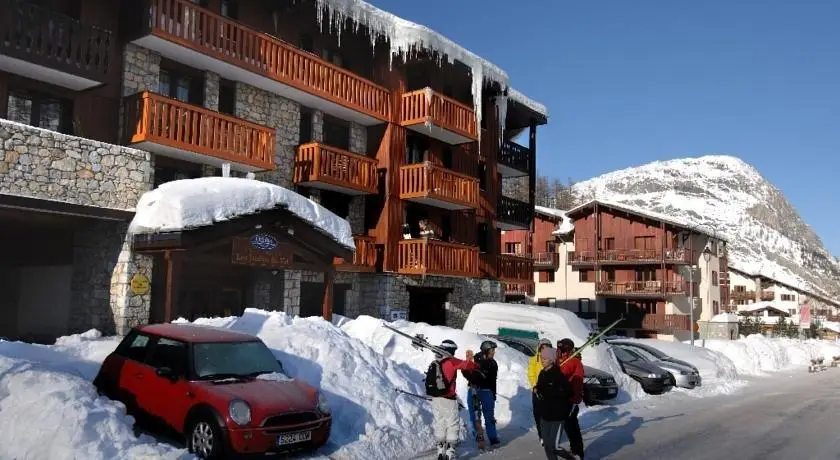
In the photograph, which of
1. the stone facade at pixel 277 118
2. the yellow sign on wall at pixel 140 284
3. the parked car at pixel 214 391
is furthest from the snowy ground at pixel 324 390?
the stone facade at pixel 277 118

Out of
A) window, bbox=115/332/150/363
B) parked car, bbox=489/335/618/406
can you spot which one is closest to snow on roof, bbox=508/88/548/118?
parked car, bbox=489/335/618/406

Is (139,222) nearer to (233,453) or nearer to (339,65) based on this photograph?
(233,453)

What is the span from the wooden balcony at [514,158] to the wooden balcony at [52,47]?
60.0 ft

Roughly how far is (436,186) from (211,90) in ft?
26.8

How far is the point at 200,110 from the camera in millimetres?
16219

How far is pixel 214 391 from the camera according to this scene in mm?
8094

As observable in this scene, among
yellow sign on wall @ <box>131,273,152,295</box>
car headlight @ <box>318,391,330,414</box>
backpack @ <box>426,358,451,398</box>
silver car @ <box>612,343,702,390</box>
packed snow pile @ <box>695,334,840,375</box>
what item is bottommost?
packed snow pile @ <box>695,334,840,375</box>

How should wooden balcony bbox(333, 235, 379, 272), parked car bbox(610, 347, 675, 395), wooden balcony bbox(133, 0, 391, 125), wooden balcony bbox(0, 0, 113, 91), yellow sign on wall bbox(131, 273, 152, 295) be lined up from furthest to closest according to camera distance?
1. wooden balcony bbox(333, 235, 379, 272)
2. parked car bbox(610, 347, 675, 395)
3. wooden balcony bbox(133, 0, 391, 125)
4. yellow sign on wall bbox(131, 273, 152, 295)
5. wooden balcony bbox(0, 0, 113, 91)

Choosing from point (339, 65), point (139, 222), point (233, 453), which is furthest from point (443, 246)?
point (233, 453)

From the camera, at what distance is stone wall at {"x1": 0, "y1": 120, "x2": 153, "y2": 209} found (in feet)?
43.1

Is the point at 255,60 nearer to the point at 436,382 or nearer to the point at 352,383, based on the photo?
the point at 352,383

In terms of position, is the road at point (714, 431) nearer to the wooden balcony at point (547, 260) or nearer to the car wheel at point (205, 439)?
the car wheel at point (205, 439)

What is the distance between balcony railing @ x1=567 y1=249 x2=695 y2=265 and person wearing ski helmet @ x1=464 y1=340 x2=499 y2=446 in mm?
42755

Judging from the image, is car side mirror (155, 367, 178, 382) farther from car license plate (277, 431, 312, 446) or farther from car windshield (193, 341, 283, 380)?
car license plate (277, 431, 312, 446)
